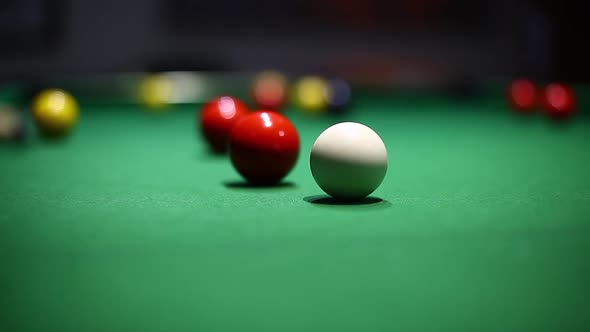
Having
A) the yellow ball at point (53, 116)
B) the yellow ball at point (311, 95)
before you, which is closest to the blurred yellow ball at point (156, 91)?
the yellow ball at point (311, 95)

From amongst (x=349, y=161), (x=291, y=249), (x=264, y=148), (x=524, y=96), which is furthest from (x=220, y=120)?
(x=524, y=96)

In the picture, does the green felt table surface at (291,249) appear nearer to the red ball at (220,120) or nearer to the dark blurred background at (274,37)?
the red ball at (220,120)

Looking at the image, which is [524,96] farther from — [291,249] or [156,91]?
[291,249]

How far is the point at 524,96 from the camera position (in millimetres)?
7137

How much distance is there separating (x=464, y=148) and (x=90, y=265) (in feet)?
11.0

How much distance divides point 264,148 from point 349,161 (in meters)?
0.57

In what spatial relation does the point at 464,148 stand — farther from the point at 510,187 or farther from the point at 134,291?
the point at 134,291

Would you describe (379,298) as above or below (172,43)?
below

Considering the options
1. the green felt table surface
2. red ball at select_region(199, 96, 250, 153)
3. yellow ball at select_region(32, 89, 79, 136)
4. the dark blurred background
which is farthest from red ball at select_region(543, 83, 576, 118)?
the dark blurred background

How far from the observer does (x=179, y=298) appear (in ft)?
6.38

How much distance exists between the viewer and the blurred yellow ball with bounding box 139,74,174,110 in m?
7.93

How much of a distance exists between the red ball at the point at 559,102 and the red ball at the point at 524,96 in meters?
0.33

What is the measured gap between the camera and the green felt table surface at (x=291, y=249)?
6.06ft

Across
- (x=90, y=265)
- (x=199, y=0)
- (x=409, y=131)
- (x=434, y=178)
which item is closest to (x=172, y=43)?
(x=199, y=0)
